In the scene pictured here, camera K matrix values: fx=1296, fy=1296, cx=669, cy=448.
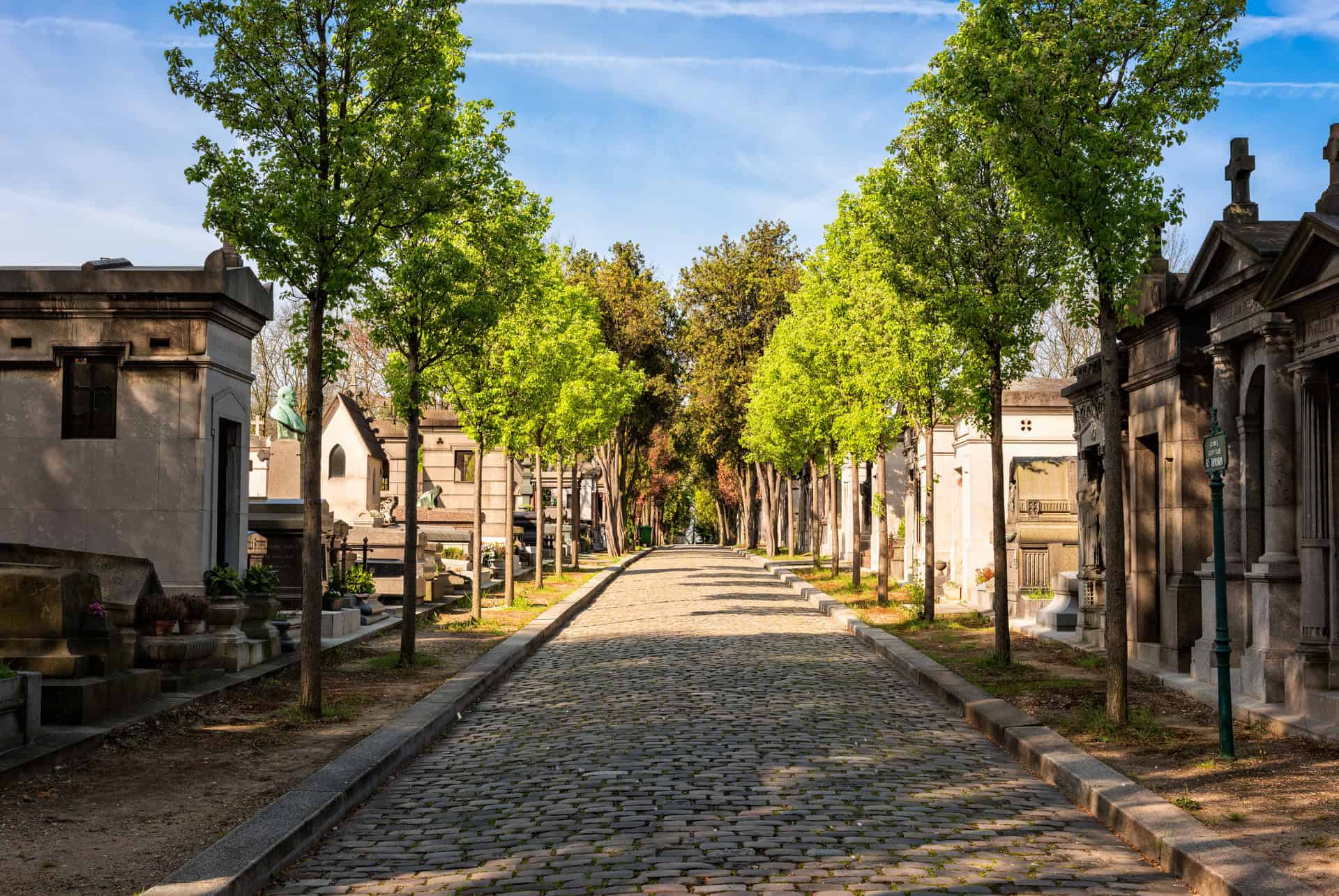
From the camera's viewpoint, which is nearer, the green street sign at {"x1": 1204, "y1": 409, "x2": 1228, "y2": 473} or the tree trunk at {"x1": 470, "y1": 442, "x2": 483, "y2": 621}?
the green street sign at {"x1": 1204, "y1": 409, "x2": 1228, "y2": 473}

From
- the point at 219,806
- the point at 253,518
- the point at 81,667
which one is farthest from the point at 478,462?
the point at 219,806

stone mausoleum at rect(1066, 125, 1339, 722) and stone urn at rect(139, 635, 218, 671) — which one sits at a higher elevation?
stone mausoleum at rect(1066, 125, 1339, 722)

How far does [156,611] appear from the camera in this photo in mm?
12586

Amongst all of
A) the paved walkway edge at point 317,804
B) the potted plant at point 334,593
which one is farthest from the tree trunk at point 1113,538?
the potted plant at point 334,593

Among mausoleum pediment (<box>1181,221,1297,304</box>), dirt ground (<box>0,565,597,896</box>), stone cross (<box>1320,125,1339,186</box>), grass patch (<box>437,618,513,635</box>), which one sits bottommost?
dirt ground (<box>0,565,597,896</box>)

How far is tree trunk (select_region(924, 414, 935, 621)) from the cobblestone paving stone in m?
6.62

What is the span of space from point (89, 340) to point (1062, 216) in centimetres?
1037

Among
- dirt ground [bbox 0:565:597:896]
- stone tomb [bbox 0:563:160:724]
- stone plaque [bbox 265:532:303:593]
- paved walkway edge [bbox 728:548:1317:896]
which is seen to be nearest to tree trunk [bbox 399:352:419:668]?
dirt ground [bbox 0:565:597:896]

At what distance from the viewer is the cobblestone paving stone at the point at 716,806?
658 centimetres

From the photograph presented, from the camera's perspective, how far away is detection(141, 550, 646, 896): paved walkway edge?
242 inches

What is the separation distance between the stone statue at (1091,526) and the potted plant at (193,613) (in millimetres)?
12306

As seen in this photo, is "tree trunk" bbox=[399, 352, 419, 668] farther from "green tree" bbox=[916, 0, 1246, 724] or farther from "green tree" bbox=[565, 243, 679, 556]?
"green tree" bbox=[565, 243, 679, 556]

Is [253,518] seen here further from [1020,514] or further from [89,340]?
[1020,514]

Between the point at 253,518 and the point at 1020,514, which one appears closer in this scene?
the point at 253,518
